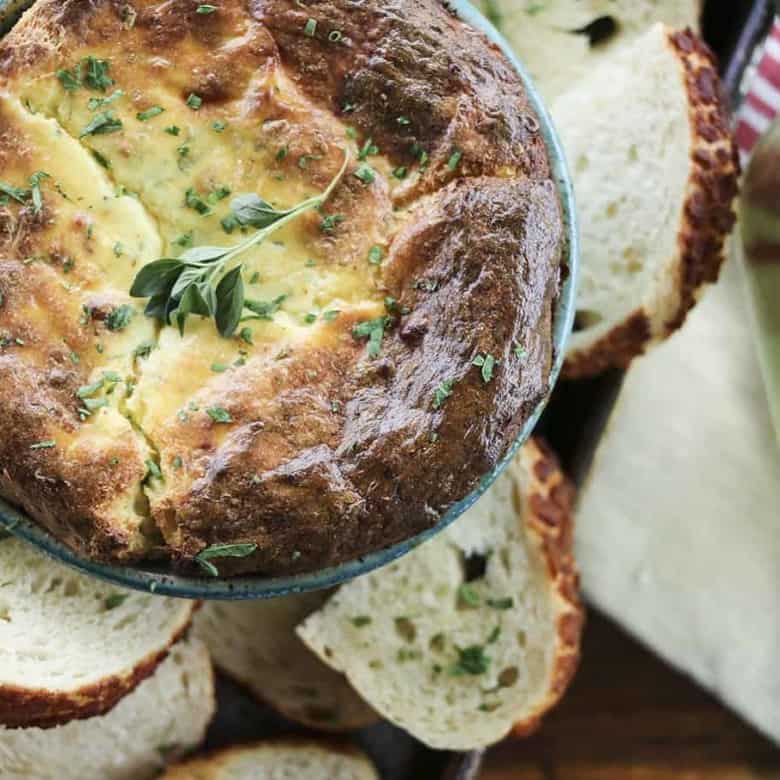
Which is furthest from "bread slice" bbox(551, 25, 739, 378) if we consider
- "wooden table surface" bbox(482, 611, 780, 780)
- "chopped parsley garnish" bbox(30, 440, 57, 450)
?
"chopped parsley garnish" bbox(30, 440, 57, 450)

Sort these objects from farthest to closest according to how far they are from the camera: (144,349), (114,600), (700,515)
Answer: (700,515) < (114,600) < (144,349)

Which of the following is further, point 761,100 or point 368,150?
point 761,100

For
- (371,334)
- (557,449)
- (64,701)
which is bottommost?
(64,701)

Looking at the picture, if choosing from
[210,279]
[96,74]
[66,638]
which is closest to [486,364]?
[210,279]

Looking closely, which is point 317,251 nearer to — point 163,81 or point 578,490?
point 163,81

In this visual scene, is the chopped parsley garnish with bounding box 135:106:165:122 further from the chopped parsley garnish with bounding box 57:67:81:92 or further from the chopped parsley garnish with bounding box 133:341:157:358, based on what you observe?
the chopped parsley garnish with bounding box 133:341:157:358

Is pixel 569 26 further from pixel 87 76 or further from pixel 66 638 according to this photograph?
pixel 66 638
